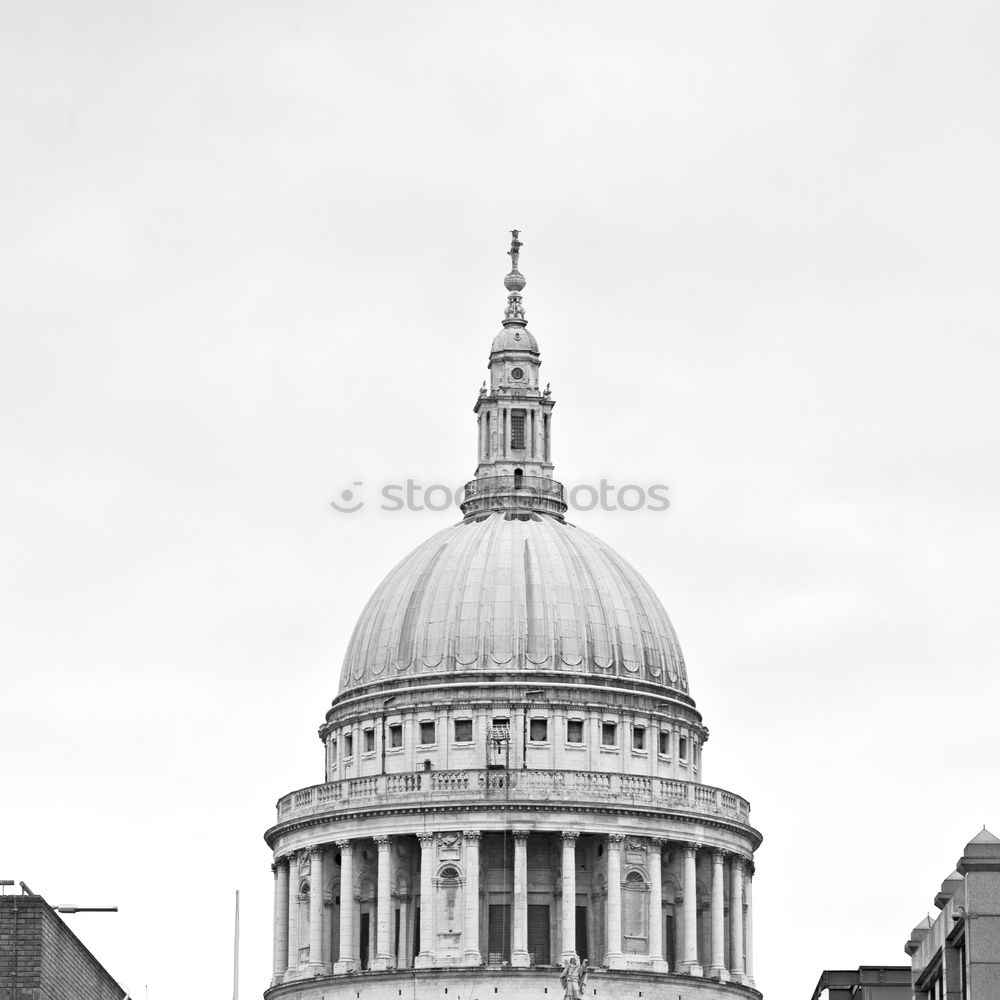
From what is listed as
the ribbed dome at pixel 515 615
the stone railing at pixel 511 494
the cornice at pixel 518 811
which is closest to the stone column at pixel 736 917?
the cornice at pixel 518 811

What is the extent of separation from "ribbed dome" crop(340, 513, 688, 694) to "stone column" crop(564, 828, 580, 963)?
1053 cm

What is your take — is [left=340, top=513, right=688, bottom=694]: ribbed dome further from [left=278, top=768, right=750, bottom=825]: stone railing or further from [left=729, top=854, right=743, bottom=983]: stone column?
[left=729, top=854, right=743, bottom=983]: stone column

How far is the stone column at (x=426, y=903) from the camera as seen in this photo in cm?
17412

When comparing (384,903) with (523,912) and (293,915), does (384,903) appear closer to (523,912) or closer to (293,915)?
(523,912)

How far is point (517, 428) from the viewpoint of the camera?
622ft

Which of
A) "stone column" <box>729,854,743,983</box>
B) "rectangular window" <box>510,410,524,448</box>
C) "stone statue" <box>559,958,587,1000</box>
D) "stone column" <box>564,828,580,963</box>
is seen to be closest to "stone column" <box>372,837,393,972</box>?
"stone column" <box>564,828,580,963</box>

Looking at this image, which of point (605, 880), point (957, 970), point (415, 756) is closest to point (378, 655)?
point (415, 756)

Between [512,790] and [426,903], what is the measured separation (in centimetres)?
690

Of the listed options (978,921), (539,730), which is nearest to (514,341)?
(539,730)

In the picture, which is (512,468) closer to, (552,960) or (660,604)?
(660,604)

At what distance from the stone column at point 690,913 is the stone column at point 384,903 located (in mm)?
14354

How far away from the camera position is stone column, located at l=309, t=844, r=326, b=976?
17838 centimetres

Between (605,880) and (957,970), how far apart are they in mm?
83515

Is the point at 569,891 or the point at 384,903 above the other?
the point at 569,891
